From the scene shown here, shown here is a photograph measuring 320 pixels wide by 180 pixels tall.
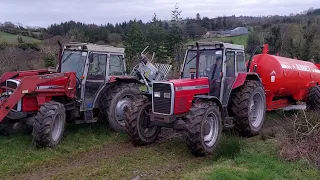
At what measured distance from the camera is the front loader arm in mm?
7714

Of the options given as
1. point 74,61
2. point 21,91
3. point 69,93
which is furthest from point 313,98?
point 21,91

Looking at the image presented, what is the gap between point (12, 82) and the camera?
8625 millimetres

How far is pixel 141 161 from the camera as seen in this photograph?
7.38 meters

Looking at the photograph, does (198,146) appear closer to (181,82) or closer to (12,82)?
(181,82)

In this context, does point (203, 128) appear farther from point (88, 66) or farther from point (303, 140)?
point (88, 66)

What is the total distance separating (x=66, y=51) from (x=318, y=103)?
24.4ft

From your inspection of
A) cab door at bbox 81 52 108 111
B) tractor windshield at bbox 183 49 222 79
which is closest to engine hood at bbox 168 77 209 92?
tractor windshield at bbox 183 49 222 79

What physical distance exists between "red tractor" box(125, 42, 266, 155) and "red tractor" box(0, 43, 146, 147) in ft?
4.63

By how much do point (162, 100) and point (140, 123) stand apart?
0.80 metres

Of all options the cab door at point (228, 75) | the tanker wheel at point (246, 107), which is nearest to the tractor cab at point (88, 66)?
the cab door at point (228, 75)

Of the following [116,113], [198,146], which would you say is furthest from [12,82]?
[198,146]

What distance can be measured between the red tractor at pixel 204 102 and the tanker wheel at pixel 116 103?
110 centimetres

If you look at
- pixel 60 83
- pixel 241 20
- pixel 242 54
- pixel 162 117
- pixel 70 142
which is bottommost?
pixel 70 142

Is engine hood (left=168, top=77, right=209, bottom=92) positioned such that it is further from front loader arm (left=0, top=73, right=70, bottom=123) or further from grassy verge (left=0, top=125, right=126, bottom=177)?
front loader arm (left=0, top=73, right=70, bottom=123)
